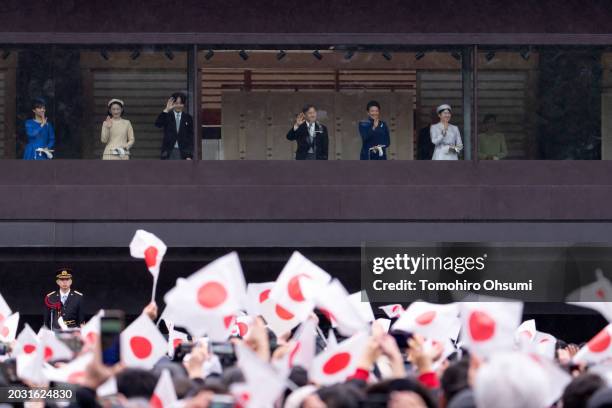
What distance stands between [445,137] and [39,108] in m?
5.87

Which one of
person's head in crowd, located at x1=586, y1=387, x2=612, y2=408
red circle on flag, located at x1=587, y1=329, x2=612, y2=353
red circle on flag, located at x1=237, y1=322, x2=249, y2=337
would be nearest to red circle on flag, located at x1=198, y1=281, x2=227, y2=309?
red circle on flag, located at x1=587, y1=329, x2=612, y2=353

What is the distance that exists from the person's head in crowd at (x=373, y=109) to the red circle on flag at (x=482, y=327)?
12.6m

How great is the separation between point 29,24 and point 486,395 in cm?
1651

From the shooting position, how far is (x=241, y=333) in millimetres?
13703

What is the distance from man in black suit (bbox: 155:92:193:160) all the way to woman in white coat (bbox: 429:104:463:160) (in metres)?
3.52

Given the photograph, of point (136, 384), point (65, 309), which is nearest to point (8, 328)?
point (65, 309)

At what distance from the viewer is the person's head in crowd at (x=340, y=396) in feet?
22.2

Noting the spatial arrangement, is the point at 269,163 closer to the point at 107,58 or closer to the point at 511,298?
the point at 107,58

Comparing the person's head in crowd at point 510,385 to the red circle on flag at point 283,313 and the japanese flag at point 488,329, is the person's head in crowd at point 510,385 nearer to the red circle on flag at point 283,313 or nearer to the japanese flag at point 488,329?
the japanese flag at point 488,329

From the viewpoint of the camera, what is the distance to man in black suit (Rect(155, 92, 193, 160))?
20078 millimetres

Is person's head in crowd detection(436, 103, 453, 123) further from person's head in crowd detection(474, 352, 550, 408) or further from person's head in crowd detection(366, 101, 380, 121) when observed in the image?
person's head in crowd detection(474, 352, 550, 408)

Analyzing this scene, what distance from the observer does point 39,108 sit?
20156mm

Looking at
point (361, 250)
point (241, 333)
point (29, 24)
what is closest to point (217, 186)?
point (361, 250)

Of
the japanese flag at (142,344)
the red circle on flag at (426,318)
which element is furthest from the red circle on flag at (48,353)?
the red circle on flag at (426,318)
